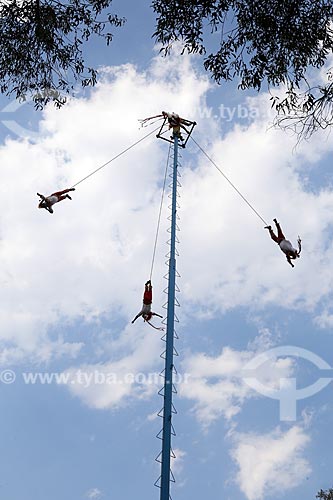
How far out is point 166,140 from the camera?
1371 cm

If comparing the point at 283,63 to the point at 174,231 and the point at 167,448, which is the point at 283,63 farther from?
the point at 167,448

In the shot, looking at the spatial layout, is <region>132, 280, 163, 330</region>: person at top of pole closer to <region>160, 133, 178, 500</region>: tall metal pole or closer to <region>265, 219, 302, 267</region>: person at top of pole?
<region>160, 133, 178, 500</region>: tall metal pole

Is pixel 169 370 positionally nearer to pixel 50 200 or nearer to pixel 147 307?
pixel 147 307

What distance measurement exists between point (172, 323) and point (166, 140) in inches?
229

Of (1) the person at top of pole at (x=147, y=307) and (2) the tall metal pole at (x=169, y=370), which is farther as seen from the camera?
(1) the person at top of pole at (x=147, y=307)

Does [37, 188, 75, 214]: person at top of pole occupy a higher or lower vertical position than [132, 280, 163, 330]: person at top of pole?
higher

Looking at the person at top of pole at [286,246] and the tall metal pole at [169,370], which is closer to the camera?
the tall metal pole at [169,370]

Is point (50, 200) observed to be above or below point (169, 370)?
above

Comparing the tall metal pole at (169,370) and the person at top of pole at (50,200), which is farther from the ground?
the person at top of pole at (50,200)

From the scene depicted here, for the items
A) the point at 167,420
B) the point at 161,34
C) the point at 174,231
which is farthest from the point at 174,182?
the point at 167,420

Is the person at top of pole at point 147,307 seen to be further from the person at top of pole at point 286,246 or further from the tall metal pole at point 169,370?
the person at top of pole at point 286,246

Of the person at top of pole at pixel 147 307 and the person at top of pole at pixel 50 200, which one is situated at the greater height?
the person at top of pole at pixel 50 200

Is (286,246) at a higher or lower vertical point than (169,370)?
higher

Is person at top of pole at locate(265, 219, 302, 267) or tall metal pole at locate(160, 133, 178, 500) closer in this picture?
tall metal pole at locate(160, 133, 178, 500)
